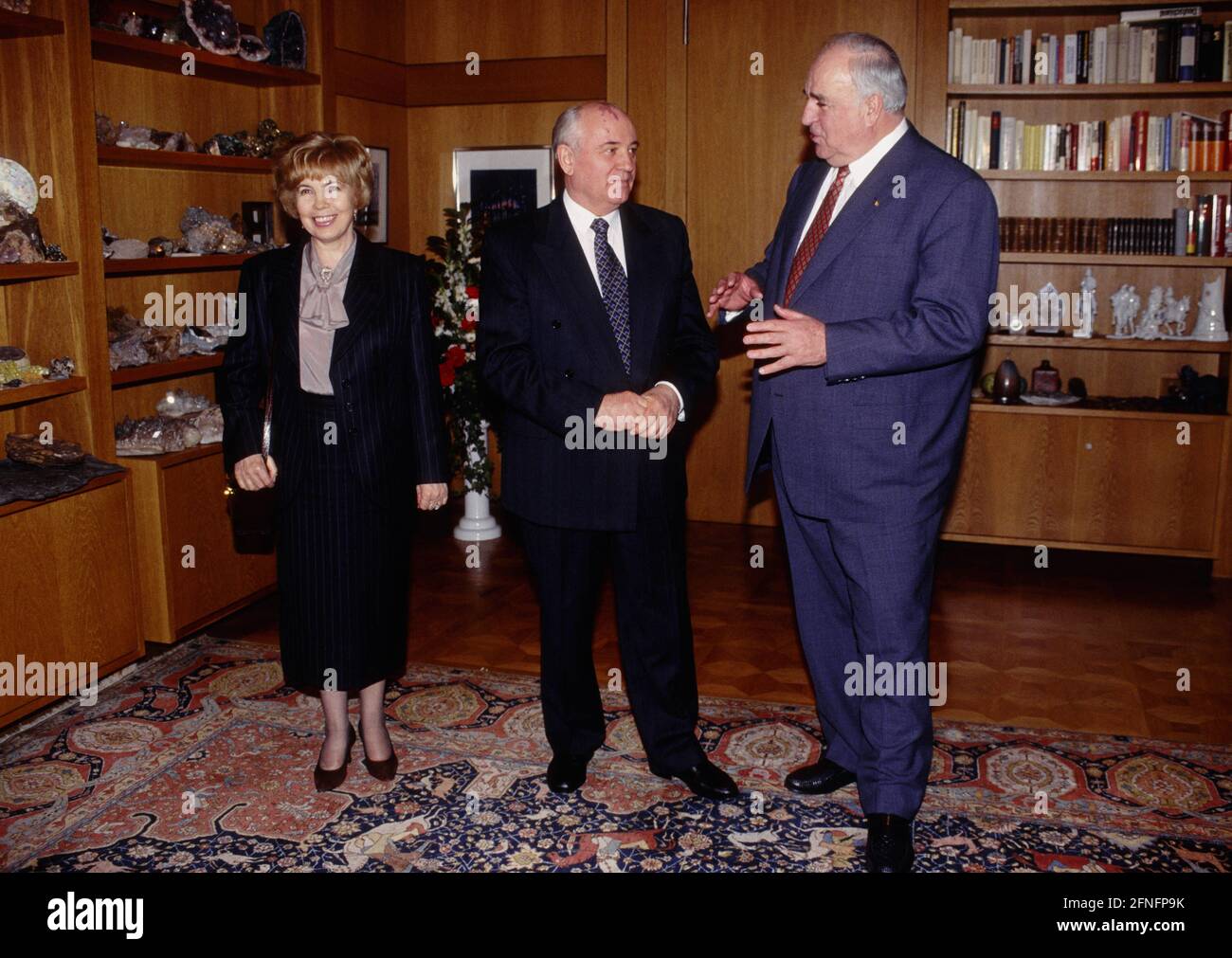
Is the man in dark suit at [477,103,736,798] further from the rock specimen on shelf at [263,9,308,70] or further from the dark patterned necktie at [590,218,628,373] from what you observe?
the rock specimen on shelf at [263,9,308,70]

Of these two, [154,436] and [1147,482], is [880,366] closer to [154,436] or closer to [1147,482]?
[154,436]

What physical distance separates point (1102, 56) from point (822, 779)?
4.21m

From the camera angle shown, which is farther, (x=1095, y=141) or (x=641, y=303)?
(x=1095, y=141)

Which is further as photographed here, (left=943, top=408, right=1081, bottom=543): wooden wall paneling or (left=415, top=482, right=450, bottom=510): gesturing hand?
(left=943, top=408, right=1081, bottom=543): wooden wall paneling

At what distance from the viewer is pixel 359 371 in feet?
10.0

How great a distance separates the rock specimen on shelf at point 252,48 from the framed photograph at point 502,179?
1.70 m

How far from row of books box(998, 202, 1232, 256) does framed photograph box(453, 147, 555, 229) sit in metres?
2.57

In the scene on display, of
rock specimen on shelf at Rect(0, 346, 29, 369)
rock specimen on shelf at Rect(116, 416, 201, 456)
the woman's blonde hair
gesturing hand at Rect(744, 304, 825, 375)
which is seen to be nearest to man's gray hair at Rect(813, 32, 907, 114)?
gesturing hand at Rect(744, 304, 825, 375)

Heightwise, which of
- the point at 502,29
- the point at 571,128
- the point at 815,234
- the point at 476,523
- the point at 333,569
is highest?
the point at 502,29

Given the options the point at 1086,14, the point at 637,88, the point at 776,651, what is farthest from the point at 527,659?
the point at 1086,14

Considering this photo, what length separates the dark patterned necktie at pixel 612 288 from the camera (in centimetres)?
299

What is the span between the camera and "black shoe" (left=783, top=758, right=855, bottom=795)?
3.26 metres

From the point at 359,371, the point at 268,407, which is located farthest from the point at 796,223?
A: the point at 268,407

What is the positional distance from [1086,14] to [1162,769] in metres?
4.07
